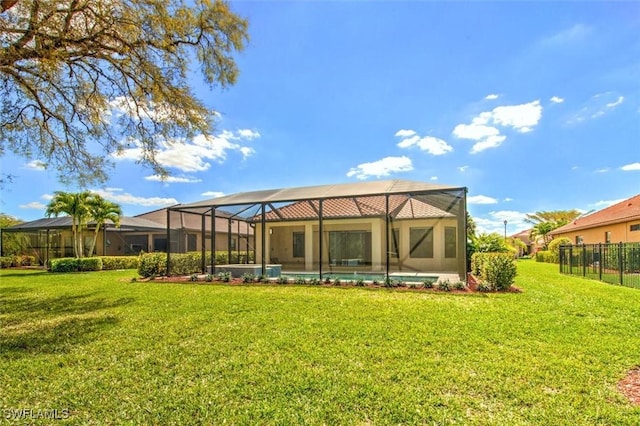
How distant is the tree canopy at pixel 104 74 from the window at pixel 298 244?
900 centimetres

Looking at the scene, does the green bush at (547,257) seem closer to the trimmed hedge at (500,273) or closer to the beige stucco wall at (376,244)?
the beige stucco wall at (376,244)

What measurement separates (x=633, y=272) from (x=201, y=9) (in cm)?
1567

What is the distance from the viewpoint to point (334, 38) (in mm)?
11266

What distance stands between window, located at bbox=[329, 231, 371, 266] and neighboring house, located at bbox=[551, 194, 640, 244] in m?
13.8

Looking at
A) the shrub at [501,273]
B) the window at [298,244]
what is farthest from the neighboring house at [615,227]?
the window at [298,244]

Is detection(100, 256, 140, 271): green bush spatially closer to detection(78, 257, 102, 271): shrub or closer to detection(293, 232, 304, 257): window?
detection(78, 257, 102, 271): shrub

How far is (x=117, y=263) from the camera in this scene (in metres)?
21.5

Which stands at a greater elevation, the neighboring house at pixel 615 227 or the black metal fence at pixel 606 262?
the neighboring house at pixel 615 227

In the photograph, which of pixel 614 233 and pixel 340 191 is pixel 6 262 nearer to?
pixel 340 191

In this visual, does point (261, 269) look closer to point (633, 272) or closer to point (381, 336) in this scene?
point (381, 336)

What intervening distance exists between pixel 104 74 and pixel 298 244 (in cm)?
1207

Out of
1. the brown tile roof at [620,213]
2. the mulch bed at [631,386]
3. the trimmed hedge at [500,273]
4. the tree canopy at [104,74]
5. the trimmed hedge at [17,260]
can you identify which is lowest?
the trimmed hedge at [17,260]

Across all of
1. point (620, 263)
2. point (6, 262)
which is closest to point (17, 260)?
point (6, 262)

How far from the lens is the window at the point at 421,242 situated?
1758 cm
